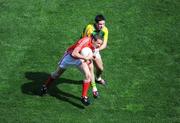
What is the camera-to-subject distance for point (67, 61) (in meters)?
14.2

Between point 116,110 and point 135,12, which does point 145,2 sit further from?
point 116,110

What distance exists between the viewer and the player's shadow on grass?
14805mm

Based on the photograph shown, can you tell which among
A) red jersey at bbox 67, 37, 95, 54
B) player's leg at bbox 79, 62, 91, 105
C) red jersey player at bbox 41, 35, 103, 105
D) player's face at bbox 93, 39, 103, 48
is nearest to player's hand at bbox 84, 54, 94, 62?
red jersey player at bbox 41, 35, 103, 105

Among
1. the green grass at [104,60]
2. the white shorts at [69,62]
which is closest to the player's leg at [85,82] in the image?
the white shorts at [69,62]

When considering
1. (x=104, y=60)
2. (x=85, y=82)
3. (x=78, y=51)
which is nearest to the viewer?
(x=78, y=51)

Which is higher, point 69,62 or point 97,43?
point 97,43

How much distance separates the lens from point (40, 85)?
1535 centimetres

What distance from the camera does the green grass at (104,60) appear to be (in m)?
14.1

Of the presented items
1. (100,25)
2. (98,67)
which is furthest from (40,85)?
(100,25)

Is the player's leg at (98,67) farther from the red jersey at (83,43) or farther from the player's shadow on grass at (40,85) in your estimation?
the red jersey at (83,43)

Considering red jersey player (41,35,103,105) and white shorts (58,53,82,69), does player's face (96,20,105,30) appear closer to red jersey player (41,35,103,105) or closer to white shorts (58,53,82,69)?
red jersey player (41,35,103,105)

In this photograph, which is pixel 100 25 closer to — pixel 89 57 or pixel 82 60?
pixel 89 57

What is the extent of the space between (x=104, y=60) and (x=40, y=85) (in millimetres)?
2302

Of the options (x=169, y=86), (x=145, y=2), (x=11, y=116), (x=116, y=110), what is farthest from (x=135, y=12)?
(x=11, y=116)
